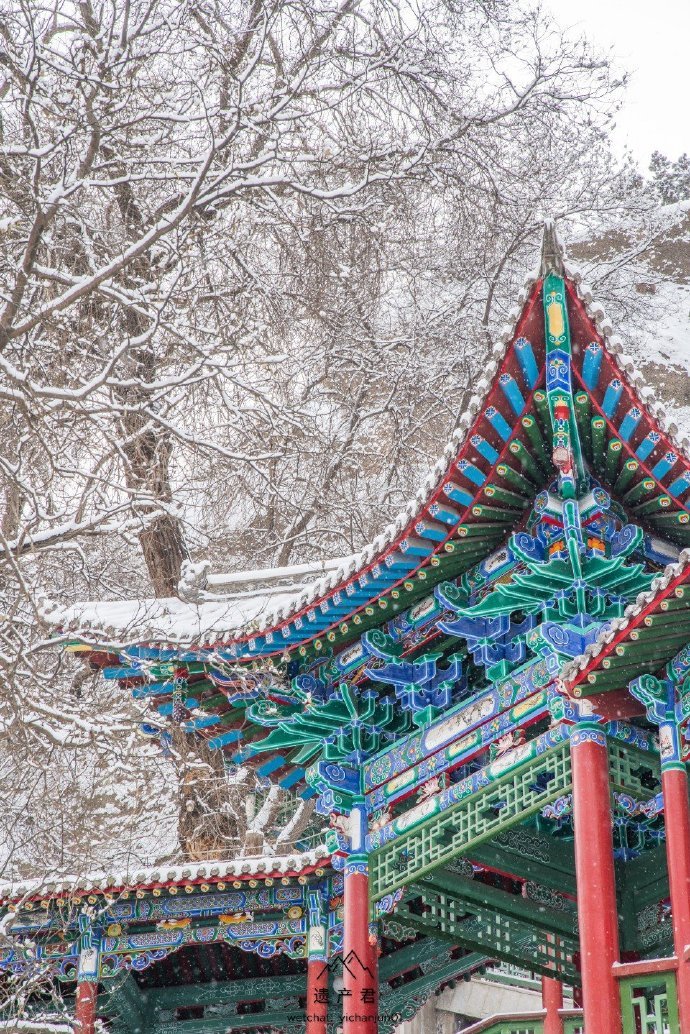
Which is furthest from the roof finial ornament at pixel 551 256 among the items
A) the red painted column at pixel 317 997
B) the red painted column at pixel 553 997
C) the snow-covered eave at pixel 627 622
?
the red painted column at pixel 317 997

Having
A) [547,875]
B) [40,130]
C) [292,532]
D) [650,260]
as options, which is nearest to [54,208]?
[40,130]

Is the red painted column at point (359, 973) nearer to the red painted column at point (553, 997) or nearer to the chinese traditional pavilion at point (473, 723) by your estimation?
the chinese traditional pavilion at point (473, 723)

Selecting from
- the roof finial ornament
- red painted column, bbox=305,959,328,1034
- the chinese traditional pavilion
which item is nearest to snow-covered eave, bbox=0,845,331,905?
the chinese traditional pavilion

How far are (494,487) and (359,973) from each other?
3.07m

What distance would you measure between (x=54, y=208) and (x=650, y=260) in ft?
68.9

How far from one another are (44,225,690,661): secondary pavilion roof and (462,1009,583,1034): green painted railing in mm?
2616

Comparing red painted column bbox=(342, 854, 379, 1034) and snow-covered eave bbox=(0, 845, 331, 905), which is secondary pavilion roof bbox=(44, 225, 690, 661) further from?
snow-covered eave bbox=(0, 845, 331, 905)

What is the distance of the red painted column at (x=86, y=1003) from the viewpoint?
966cm

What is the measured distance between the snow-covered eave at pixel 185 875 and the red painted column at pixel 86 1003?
0.81m

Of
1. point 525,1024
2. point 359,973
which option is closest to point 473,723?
point 359,973

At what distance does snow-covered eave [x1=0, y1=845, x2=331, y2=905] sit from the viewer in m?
9.20

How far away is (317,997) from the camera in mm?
9367

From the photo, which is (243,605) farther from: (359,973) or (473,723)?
(359,973)

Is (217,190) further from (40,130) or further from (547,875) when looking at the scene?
(547,875)
